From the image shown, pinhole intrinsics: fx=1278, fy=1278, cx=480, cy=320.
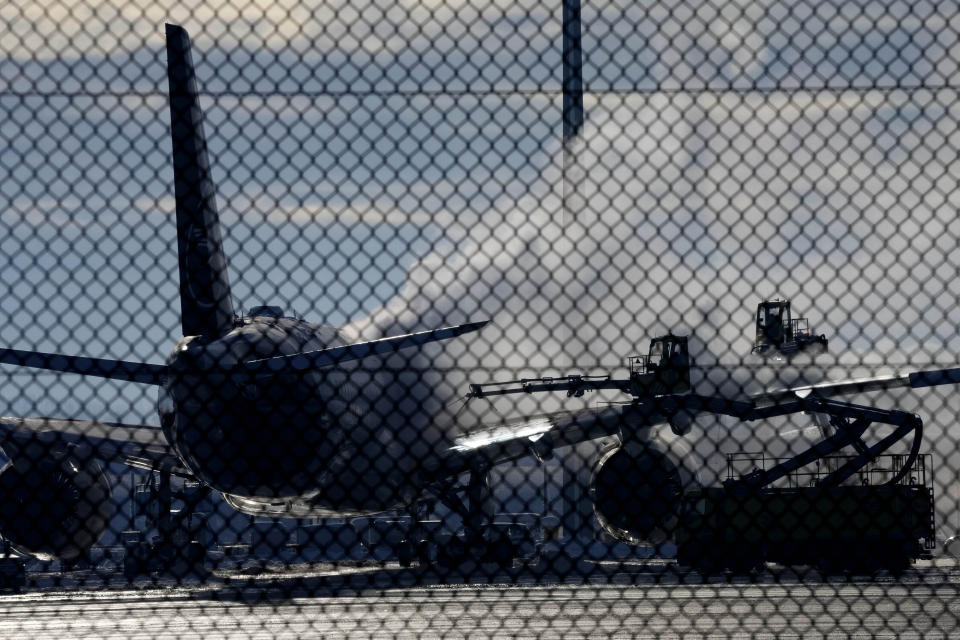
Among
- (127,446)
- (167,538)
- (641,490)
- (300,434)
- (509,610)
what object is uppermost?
(300,434)

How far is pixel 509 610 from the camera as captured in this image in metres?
15.0

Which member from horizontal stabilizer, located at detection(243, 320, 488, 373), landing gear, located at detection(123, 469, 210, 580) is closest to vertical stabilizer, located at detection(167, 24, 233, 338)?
horizontal stabilizer, located at detection(243, 320, 488, 373)

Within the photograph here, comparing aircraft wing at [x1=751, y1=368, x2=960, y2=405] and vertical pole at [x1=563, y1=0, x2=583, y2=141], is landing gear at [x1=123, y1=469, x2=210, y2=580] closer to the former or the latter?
aircraft wing at [x1=751, y1=368, x2=960, y2=405]

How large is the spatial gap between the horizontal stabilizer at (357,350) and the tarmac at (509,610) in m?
1.97

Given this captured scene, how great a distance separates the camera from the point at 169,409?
20.0m

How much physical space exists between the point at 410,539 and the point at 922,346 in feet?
69.4

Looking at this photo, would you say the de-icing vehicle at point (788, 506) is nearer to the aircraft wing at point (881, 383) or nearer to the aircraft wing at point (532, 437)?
the aircraft wing at point (532, 437)

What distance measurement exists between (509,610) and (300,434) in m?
6.36

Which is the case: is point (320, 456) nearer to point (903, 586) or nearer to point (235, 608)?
point (235, 608)

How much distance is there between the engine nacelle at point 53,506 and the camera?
895 inches

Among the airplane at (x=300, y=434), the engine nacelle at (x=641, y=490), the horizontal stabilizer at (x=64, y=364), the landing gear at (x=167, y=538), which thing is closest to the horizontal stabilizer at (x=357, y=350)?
the airplane at (x=300, y=434)

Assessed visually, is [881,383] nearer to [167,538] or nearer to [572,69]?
[572,69]

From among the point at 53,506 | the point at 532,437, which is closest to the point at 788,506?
the point at 532,437

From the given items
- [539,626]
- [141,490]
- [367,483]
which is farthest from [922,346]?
[141,490]
